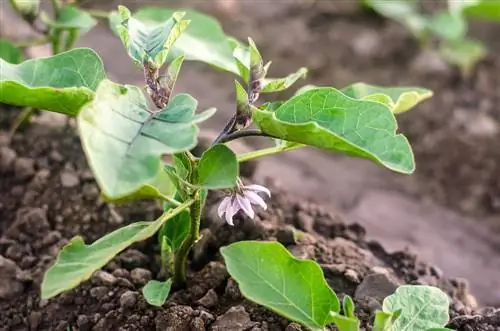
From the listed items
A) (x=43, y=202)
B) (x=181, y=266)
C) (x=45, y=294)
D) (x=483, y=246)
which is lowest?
(x=483, y=246)

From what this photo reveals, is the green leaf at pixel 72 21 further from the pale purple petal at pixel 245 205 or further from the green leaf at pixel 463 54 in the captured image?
the green leaf at pixel 463 54

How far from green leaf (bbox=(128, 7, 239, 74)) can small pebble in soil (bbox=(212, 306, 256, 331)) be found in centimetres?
49

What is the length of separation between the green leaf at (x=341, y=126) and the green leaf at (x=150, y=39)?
0.66 feet

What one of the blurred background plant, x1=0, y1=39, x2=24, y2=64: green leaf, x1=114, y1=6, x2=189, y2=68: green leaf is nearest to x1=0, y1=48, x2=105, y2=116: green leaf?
x1=114, y1=6, x2=189, y2=68: green leaf

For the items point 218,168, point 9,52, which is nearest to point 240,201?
point 218,168

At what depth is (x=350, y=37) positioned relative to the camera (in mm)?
2941

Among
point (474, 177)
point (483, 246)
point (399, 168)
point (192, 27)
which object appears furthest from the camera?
point (474, 177)

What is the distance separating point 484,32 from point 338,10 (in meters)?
0.54

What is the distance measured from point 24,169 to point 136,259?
401 millimetres

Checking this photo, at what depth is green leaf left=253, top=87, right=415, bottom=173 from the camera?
3.95 ft

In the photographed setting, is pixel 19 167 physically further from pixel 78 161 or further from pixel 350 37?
pixel 350 37

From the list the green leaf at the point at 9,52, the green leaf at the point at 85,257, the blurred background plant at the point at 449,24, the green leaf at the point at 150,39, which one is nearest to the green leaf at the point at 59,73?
the green leaf at the point at 150,39

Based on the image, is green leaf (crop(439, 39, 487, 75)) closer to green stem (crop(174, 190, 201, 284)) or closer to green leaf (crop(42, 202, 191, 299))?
green stem (crop(174, 190, 201, 284))

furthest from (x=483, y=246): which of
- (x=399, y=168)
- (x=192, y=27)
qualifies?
(x=399, y=168)
